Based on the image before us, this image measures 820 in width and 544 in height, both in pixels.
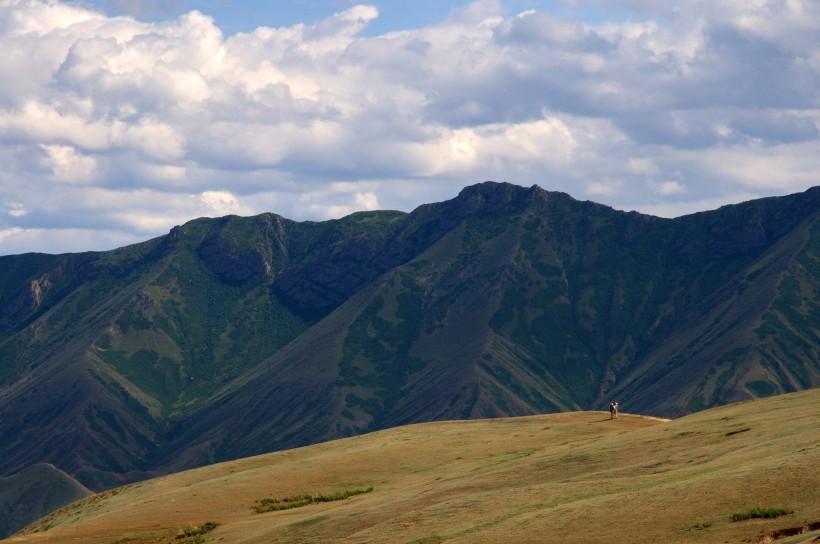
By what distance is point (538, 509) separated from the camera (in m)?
63.3

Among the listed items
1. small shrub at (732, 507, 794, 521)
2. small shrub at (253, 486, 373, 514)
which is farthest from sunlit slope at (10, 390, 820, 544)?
small shrub at (253, 486, 373, 514)

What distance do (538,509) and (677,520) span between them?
9980mm

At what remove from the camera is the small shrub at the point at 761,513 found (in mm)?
52969

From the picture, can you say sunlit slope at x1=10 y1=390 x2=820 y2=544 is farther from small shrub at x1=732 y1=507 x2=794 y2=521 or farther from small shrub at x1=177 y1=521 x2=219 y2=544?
small shrub at x1=177 y1=521 x2=219 y2=544

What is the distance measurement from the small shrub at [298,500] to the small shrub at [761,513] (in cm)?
4073

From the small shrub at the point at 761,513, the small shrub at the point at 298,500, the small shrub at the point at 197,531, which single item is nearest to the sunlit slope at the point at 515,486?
the small shrub at the point at 761,513

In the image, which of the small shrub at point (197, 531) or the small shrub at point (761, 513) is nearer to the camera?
the small shrub at point (761, 513)

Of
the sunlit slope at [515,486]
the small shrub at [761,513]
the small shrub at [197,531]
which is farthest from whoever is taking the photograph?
the small shrub at [197,531]

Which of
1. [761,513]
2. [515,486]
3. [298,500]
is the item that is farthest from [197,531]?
[761,513]

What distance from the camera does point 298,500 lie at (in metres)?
91.4

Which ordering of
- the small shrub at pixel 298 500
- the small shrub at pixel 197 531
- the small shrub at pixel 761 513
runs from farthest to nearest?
the small shrub at pixel 298 500
the small shrub at pixel 197 531
the small shrub at pixel 761 513

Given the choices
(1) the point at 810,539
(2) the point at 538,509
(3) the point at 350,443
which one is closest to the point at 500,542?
(2) the point at 538,509

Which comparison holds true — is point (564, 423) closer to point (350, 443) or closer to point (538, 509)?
point (350, 443)

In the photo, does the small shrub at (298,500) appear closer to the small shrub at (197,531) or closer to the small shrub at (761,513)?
the small shrub at (197,531)
